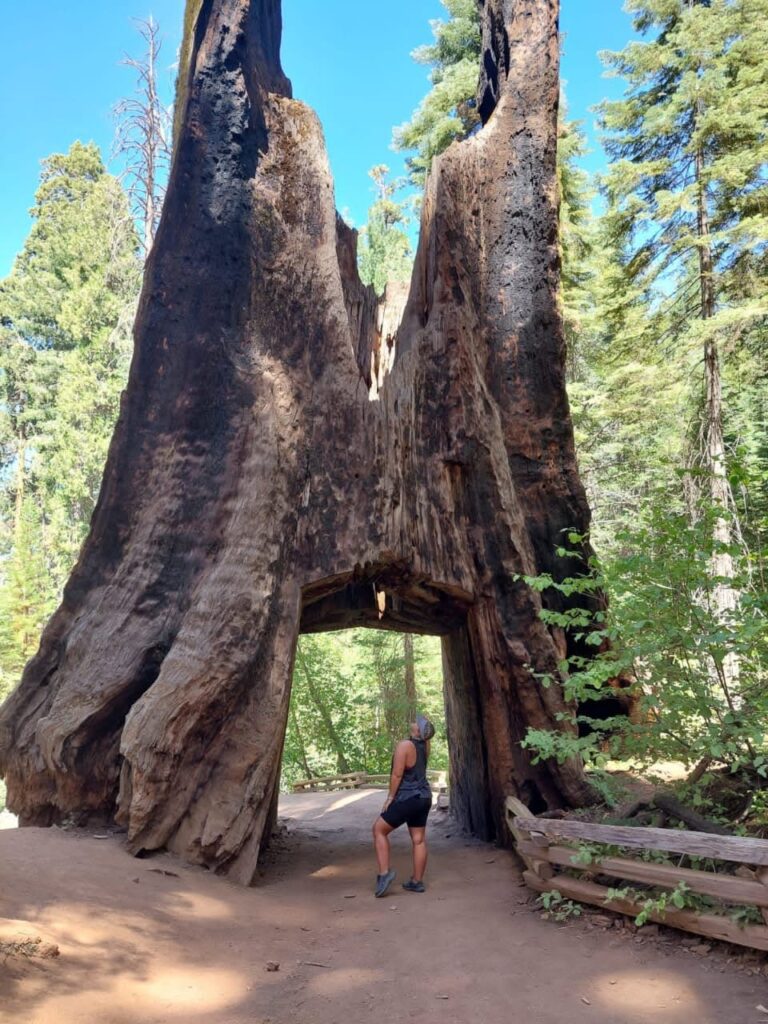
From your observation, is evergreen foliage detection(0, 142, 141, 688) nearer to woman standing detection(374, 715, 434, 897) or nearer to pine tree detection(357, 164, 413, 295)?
pine tree detection(357, 164, 413, 295)

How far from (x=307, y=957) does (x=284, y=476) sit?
4.48 m

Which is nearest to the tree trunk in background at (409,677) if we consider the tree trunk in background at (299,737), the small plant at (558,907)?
the tree trunk in background at (299,737)

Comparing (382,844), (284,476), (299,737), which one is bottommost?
(299,737)

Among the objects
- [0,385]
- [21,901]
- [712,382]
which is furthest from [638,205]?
[0,385]

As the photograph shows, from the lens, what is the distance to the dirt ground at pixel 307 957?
3.37 metres

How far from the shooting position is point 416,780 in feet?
20.8

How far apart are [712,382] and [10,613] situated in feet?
64.4

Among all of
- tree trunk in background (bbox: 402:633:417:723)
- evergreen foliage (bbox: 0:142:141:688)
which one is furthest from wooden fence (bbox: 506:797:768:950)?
evergreen foliage (bbox: 0:142:141:688)

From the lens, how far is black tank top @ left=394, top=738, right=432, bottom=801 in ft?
20.6

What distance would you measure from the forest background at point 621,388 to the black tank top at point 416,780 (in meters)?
1.26

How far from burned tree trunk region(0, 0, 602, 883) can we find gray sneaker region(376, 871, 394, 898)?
1203 mm

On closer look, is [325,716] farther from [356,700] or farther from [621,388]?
[621,388]

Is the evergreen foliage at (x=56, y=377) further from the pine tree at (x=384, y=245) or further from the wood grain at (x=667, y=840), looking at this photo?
the wood grain at (x=667, y=840)

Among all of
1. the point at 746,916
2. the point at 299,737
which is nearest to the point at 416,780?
the point at 746,916
